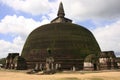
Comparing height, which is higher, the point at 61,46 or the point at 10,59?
the point at 61,46

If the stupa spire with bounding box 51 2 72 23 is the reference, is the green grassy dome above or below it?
below

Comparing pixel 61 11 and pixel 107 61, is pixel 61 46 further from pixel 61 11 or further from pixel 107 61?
pixel 61 11

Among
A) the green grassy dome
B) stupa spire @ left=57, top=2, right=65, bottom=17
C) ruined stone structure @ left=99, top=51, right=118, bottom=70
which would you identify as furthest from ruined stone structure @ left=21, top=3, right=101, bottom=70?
stupa spire @ left=57, top=2, right=65, bottom=17

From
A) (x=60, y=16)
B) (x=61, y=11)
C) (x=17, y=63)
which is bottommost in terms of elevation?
(x=17, y=63)

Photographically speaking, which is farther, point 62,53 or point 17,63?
point 17,63

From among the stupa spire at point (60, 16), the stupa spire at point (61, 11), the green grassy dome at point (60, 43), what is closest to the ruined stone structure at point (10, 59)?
the green grassy dome at point (60, 43)

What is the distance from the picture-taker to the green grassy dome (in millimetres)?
47531

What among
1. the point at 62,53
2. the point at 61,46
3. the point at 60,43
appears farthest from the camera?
the point at 60,43

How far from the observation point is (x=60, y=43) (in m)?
48.4

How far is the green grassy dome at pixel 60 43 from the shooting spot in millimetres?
47531

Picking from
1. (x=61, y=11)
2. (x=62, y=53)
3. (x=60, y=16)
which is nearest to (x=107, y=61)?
(x=62, y=53)

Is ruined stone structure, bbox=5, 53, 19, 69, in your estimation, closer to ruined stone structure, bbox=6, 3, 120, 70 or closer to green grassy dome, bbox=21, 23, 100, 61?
ruined stone structure, bbox=6, 3, 120, 70

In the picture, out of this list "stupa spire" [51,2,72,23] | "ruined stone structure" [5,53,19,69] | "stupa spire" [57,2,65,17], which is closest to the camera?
"ruined stone structure" [5,53,19,69]

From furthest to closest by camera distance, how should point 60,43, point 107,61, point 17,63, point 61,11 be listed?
point 61,11 < point 17,63 < point 60,43 < point 107,61
